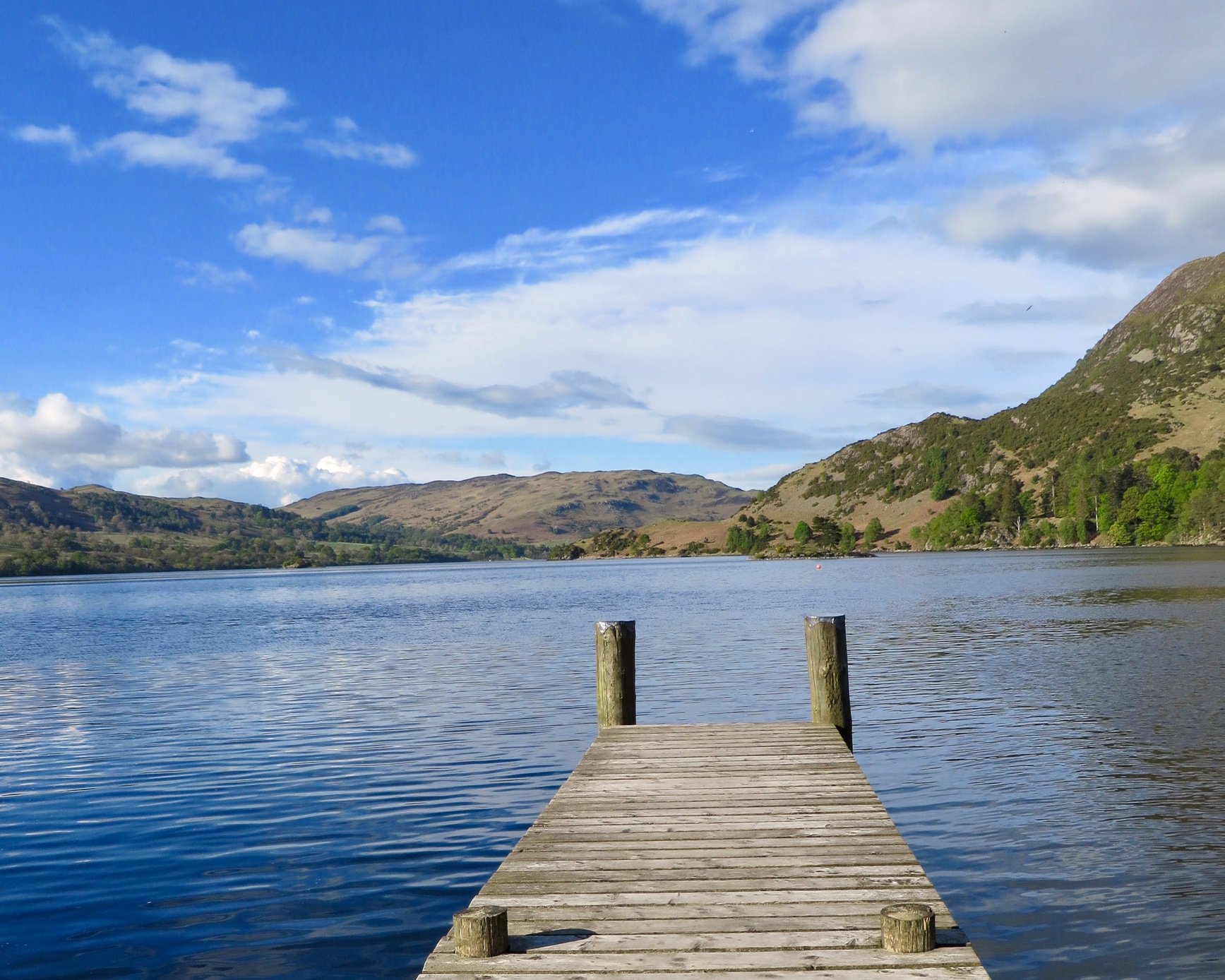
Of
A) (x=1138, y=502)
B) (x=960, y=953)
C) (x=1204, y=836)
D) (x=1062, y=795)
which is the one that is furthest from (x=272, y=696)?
(x=1138, y=502)

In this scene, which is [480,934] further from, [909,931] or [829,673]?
[829,673]

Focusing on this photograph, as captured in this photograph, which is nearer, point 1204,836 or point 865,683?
point 1204,836

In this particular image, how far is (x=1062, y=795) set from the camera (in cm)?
1628

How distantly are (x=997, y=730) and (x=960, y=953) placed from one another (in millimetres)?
16845

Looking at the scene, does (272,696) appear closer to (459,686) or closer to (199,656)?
(459,686)

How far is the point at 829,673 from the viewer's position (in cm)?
1700

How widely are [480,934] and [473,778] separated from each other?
12.4 m

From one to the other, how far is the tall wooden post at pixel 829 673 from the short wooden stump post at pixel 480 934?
35.4 feet

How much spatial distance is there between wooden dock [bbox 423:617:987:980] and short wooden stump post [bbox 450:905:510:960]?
0.01m

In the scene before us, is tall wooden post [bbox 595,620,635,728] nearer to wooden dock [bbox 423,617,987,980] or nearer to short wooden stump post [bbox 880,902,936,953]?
wooden dock [bbox 423,617,987,980]

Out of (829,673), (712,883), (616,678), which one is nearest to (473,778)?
(616,678)

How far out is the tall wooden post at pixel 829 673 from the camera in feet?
55.0

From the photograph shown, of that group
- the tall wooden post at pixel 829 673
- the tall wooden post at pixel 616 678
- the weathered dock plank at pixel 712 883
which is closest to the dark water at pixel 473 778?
the tall wooden post at pixel 829 673

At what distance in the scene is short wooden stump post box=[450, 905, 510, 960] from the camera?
6.64 metres
